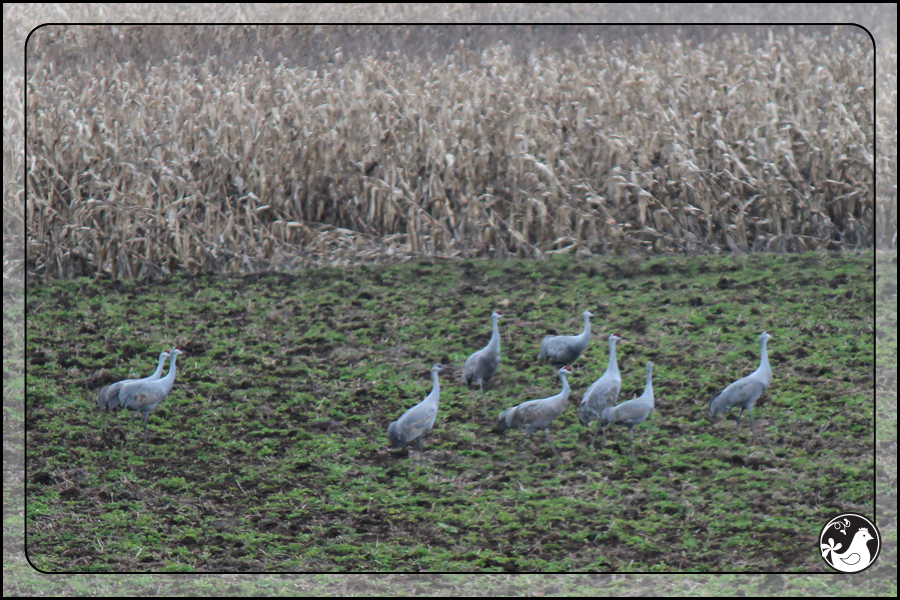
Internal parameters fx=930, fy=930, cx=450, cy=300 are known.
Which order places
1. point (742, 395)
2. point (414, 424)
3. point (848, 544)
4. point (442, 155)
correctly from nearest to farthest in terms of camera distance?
point (848, 544)
point (414, 424)
point (742, 395)
point (442, 155)

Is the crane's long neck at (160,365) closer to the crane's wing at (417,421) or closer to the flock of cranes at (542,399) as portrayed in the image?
the flock of cranes at (542,399)

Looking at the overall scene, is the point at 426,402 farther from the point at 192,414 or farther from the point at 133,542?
the point at 133,542

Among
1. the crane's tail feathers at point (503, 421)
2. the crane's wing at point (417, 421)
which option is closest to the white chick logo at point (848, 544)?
the crane's tail feathers at point (503, 421)

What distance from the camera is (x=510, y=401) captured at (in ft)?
18.0

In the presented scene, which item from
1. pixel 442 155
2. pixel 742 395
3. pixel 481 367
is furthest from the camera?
pixel 442 155

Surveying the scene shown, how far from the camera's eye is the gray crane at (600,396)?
5.36 m

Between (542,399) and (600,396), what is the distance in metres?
0.33

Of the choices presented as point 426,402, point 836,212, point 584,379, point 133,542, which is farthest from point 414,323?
point 836,212

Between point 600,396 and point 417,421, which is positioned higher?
point 600,396

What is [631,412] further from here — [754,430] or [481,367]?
[481,367]

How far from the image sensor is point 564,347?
560cm

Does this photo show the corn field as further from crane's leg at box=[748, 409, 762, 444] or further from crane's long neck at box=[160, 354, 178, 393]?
crane's leg at box=[748, 409, 762, 444]

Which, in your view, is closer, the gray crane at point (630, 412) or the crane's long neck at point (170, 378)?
the gray crane at point (630, 412)

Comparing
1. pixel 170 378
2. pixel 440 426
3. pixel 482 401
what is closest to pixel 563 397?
pixel 482 401
